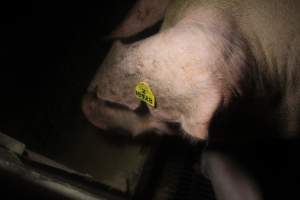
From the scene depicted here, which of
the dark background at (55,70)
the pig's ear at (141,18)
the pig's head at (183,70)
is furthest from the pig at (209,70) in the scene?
the dark background at (55,70)

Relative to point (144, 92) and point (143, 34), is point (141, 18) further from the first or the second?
point (144, 92)

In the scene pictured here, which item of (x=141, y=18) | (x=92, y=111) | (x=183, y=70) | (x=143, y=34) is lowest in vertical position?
(x=92, y=111)

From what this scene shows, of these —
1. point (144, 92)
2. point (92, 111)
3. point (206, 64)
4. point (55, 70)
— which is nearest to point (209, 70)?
point (206, 64)

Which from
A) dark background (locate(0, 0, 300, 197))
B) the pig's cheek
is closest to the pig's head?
the pig's cheek

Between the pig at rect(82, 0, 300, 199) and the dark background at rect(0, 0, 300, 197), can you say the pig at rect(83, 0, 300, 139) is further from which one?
the dark background at rect(0, 0, 300, 197)

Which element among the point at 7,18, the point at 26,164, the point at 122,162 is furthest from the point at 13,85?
the point at 26,164

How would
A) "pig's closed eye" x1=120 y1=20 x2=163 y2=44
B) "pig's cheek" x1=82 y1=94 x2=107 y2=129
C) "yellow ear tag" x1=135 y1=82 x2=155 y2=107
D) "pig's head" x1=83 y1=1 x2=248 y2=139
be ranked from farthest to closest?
"pig's closed eye" x1=120 y1=20 x2=163 y2=44 < "pig's cheek" x1=82 y1=94 x2=107 y2=129 < "yellow ear tag" x1=135 y1=82 x2=155 y2=107 < "pig's head" x1=83 y1=1 x2=248 y2=139

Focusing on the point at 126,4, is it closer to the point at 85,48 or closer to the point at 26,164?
the point at 85,48
